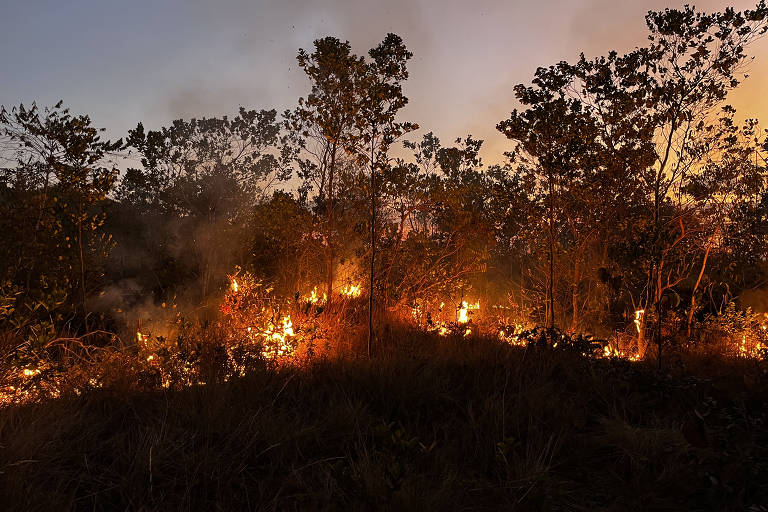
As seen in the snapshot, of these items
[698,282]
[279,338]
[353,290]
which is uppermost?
[698,282]

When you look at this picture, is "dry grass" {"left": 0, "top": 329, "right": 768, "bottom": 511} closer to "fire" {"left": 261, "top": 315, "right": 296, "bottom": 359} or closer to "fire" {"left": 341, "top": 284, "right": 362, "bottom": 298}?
"fire" {"left": 261, "top": 315, "right": 296, "bottom": 359}

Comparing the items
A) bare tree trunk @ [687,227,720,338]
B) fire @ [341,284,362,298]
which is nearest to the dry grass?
bare tree trunk @ [687,227,720,338]

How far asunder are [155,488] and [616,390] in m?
4.07

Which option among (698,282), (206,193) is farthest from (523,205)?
(206,193)

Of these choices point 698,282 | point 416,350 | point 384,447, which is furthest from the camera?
point 698,282

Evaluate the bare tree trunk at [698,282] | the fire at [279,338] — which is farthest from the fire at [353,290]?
the bare tree trunk at [698,282]

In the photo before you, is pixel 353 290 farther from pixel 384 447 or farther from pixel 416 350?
pixel 384 447

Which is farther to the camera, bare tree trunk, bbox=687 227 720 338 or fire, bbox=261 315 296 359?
bare tree trunk, bbox=687 227 720 338

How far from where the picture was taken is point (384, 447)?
302 centimetres

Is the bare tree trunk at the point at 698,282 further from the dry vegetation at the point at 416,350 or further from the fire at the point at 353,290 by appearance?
the fire at the point at 353,290

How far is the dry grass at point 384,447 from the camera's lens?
2.71m

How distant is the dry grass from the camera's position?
2705 mm

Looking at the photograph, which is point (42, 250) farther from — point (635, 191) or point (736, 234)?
point (736, 234)

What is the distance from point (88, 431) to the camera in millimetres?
3264
